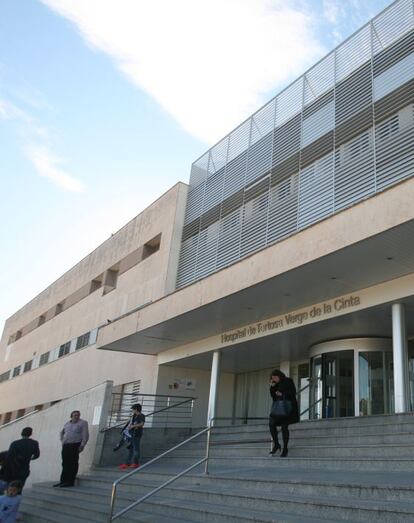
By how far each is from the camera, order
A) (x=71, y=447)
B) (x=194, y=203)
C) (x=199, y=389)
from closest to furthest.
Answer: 1. (x=71, y=447)
2. (x=199, y=389)
3. (x=194, y=203)

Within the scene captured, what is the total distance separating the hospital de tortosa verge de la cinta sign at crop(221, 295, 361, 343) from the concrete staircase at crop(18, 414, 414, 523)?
8.17ft

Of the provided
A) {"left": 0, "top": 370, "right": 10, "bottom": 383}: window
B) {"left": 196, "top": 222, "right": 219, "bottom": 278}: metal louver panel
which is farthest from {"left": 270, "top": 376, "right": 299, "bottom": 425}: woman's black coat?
{"left": 0, "top": 370, "right": 10, "bottom": 383}: window

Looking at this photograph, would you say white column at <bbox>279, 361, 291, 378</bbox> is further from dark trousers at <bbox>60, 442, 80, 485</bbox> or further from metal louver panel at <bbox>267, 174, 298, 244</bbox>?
dark trousers at <bbox>60, 442, 80, 485</bbox>

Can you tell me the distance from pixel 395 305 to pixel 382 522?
20.5 ft

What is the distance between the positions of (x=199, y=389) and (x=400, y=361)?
30.6 feet

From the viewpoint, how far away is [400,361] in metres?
10.0

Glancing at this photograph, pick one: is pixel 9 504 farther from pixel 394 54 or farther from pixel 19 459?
pixel 394 54

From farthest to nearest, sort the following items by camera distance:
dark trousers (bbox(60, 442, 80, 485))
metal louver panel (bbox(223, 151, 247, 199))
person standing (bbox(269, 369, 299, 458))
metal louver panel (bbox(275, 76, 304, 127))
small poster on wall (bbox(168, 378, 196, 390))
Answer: small poster on wall (bbox(168, 378, 196, 390)), metal louver panel (bbox(223, 151, 247, 199)), metal louver panel (bbox(275, 76, 304, 127)), dark trousers (bbox(60, 442, 80, 485)), person standing (bbox(269, 369, 299, 458))

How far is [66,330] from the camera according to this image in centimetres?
2706

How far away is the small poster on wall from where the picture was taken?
17.6 m

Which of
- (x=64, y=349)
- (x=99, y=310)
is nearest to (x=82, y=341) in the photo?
(x=99, y=310)

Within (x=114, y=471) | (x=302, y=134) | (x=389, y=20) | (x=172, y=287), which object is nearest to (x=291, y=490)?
(x=114, y=471)

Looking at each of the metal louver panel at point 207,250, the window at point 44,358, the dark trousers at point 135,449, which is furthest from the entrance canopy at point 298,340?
the window at point 44,358

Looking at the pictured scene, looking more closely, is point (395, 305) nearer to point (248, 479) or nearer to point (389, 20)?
point (248, 479)
